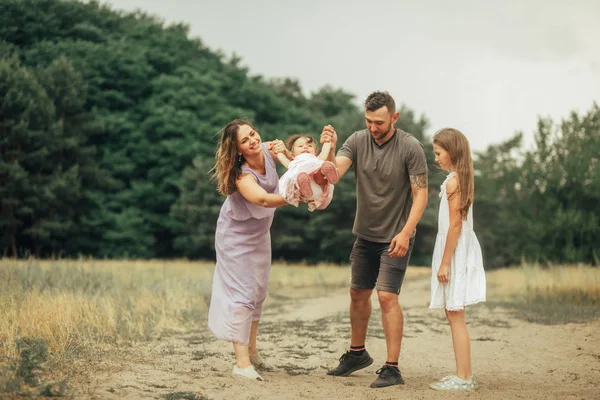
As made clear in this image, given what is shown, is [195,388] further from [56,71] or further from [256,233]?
[56,71]

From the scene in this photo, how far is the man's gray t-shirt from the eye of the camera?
620cm

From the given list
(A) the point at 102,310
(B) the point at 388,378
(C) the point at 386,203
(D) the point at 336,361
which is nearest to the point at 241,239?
(C) the point at 386,203

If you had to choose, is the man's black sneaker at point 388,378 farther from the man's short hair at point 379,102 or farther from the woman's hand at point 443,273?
the man's short hair at point 379,102

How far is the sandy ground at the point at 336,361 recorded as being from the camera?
5574 millimetres

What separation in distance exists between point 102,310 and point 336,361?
133 inches

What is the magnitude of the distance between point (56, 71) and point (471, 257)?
30.9 metres

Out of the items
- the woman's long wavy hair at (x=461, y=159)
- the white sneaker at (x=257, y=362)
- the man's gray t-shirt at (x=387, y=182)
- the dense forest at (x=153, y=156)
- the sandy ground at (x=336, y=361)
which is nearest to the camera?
the sandy ground at (x=336, y=361)

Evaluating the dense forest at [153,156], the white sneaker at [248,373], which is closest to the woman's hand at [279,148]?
the white sneaker at [248,373]

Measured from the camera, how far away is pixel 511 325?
10500 millimetres

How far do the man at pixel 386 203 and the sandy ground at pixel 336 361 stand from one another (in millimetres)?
693

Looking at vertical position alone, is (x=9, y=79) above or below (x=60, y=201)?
above

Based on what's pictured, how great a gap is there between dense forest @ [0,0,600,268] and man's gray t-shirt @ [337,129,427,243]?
2298 cm

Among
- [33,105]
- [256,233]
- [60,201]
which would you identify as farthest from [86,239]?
[256,233]

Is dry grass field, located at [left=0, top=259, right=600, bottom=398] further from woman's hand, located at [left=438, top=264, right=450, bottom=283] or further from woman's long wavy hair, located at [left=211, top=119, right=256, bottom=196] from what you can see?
woman's hand, located at [left=438, top=264, right=450, bottom=283]
